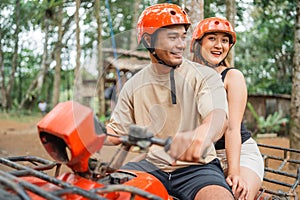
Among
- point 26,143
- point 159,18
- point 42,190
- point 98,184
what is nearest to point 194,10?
point 159,18

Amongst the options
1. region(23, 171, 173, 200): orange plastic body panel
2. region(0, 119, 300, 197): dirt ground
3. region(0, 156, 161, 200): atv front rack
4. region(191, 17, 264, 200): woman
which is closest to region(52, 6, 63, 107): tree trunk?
region(0, 119, 300, 197): dirt ground

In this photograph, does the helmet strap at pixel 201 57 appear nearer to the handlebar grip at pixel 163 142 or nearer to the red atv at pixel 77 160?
the red atv at pixel 77 160

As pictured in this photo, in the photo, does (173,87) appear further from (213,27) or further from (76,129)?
(213,27)

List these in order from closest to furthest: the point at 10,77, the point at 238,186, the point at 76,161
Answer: the point at 76,161 < the point at 238,186 < the point at 10,77

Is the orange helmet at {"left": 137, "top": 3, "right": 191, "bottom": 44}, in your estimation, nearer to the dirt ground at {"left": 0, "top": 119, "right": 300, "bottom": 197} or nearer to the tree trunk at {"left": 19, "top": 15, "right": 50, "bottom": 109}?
the dirt ground at {"left": 0, "top": 119, "right": 300, "bottom": 197}

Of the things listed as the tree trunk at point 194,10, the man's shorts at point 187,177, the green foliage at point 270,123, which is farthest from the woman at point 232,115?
the green foliage at point 270,123

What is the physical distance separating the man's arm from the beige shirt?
33 millimetres

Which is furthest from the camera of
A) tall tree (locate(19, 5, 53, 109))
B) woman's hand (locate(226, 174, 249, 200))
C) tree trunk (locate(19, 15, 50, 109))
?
tree trunk (locate(19, 15, 50, 109))

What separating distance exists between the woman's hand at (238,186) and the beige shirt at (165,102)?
0.53m

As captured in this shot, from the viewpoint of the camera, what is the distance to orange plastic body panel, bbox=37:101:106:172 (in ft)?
5.39

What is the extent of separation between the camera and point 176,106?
204 centimetres

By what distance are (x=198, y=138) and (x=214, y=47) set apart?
1.42 m

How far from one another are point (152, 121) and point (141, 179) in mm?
306

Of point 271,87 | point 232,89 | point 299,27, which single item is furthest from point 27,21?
point 232,89
